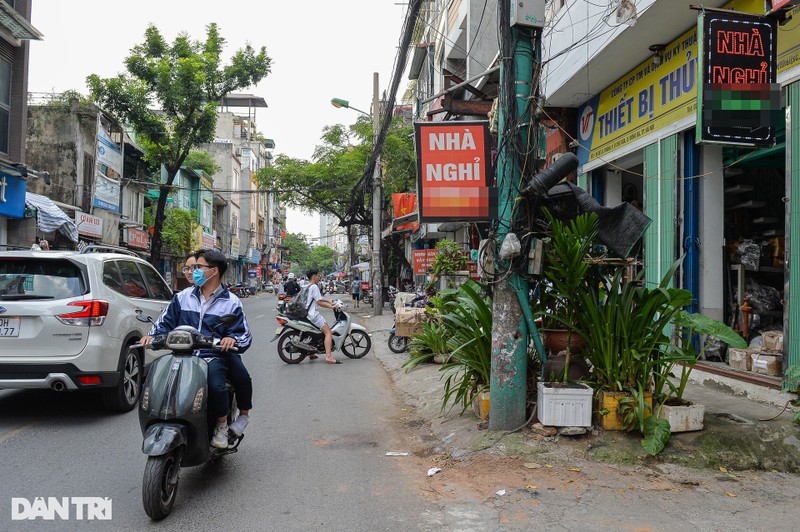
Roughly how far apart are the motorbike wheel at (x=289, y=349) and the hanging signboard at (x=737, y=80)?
7.56 meters

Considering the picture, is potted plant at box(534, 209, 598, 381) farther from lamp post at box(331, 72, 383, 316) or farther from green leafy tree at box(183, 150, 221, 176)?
green leafy tree at box(183, 150, 221, 176)

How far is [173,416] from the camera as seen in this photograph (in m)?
3.74

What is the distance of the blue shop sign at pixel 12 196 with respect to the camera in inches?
579

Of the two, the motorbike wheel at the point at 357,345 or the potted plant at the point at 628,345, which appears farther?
the motorbike wheel at the point at 357,345

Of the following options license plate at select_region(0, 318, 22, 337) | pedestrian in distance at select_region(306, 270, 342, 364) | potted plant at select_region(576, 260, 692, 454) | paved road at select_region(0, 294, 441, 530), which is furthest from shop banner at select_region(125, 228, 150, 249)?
potted plant at select_region(576, 260, 692, 454)

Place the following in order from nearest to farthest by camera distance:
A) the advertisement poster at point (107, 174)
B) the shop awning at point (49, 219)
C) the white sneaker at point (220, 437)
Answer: the white sneaker at point (220, 437) → the shop awning at point (49, 219) → the advertisement poster at point (107, 174)

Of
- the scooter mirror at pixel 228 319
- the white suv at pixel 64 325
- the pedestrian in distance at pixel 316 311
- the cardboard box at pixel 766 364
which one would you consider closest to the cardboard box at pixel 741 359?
the cardboard box at pixel 766 364

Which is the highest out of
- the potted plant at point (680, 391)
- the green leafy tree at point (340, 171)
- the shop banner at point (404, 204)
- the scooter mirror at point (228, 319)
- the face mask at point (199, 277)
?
the green leafy tree at point (340, 171)

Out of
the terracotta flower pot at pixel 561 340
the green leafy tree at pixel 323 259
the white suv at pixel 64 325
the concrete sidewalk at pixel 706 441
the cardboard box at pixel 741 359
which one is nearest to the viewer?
the concrete sidewalk at pixel 706 441

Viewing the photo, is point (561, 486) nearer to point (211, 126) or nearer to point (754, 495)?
point (754, 495)

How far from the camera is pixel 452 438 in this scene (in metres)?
5.50

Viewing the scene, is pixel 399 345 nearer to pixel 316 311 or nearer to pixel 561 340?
pixel 316 311

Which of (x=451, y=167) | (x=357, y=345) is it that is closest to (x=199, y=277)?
(x=451, y=167)

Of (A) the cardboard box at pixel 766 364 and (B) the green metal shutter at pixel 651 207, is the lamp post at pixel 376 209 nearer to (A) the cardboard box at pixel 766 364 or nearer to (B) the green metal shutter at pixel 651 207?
(B) the green metal shutter at pixel 651 207
